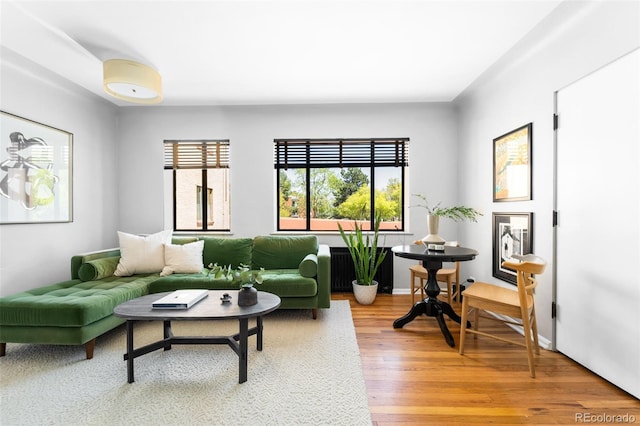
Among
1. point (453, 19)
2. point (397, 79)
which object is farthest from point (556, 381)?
point (397, 79)

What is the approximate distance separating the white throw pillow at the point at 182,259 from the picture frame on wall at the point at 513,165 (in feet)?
11.4

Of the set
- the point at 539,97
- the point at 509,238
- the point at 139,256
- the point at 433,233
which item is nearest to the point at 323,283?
the point at 433,233

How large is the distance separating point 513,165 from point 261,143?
3113 millimetres

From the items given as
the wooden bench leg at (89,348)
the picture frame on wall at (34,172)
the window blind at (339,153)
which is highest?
the window blind at (339,153)

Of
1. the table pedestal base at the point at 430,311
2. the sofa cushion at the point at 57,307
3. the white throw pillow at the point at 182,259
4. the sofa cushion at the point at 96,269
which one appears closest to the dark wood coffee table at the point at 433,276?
the table pedestal base at the point at 430,311

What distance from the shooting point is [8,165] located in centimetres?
276

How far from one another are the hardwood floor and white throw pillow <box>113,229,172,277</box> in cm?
244

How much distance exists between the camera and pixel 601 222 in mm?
1967

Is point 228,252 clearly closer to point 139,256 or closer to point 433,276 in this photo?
point 139,256

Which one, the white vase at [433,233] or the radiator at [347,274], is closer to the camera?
the white vase at [433,233]

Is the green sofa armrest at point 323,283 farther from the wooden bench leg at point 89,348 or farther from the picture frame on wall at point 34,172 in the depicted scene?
the picture frame on wall at point 34,172

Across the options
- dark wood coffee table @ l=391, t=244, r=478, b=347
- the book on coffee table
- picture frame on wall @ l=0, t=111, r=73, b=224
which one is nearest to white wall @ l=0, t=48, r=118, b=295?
picture frame on wall @ l=0, t=111, r=73, b=224

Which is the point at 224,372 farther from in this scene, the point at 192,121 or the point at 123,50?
the point at 192,121

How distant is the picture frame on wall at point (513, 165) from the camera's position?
2691 millimetres
